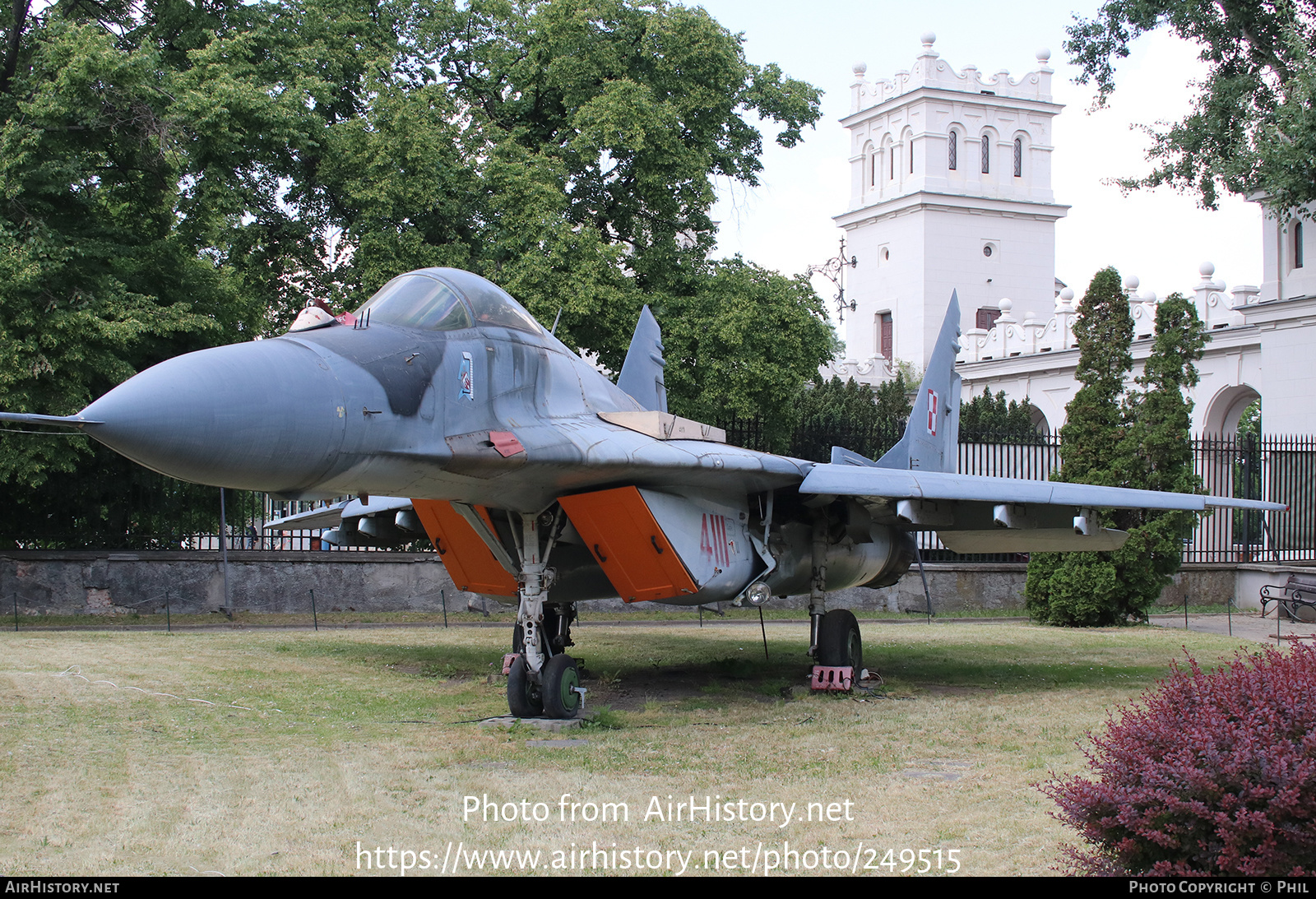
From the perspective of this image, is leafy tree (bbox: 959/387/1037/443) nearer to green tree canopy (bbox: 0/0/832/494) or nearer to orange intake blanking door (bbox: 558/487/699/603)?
green tree canopy (bbox: 0/0/832/494)

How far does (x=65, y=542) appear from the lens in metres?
18.8

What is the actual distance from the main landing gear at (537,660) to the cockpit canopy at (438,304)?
71.9 inches

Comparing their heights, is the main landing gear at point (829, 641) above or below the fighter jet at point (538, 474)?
below

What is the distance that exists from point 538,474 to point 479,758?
2226 mm

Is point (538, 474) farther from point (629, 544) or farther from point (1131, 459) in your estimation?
point (1131, 459)

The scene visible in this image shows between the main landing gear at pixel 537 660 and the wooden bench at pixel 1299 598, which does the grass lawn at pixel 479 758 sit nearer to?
the main landing gear at pixel 537 660

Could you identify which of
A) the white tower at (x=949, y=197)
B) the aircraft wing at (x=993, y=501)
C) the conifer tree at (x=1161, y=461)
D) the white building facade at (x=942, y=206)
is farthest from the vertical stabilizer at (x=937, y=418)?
the white tower at (x=949, y=197)

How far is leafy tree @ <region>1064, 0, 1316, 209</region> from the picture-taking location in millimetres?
27562

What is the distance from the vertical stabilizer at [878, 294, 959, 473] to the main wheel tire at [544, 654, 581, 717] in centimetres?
602

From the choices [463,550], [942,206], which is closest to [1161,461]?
[463,550]

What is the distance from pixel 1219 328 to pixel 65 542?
32.5 meters

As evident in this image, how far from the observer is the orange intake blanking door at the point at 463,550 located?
34.9 ft

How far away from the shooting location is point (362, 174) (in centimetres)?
1991
